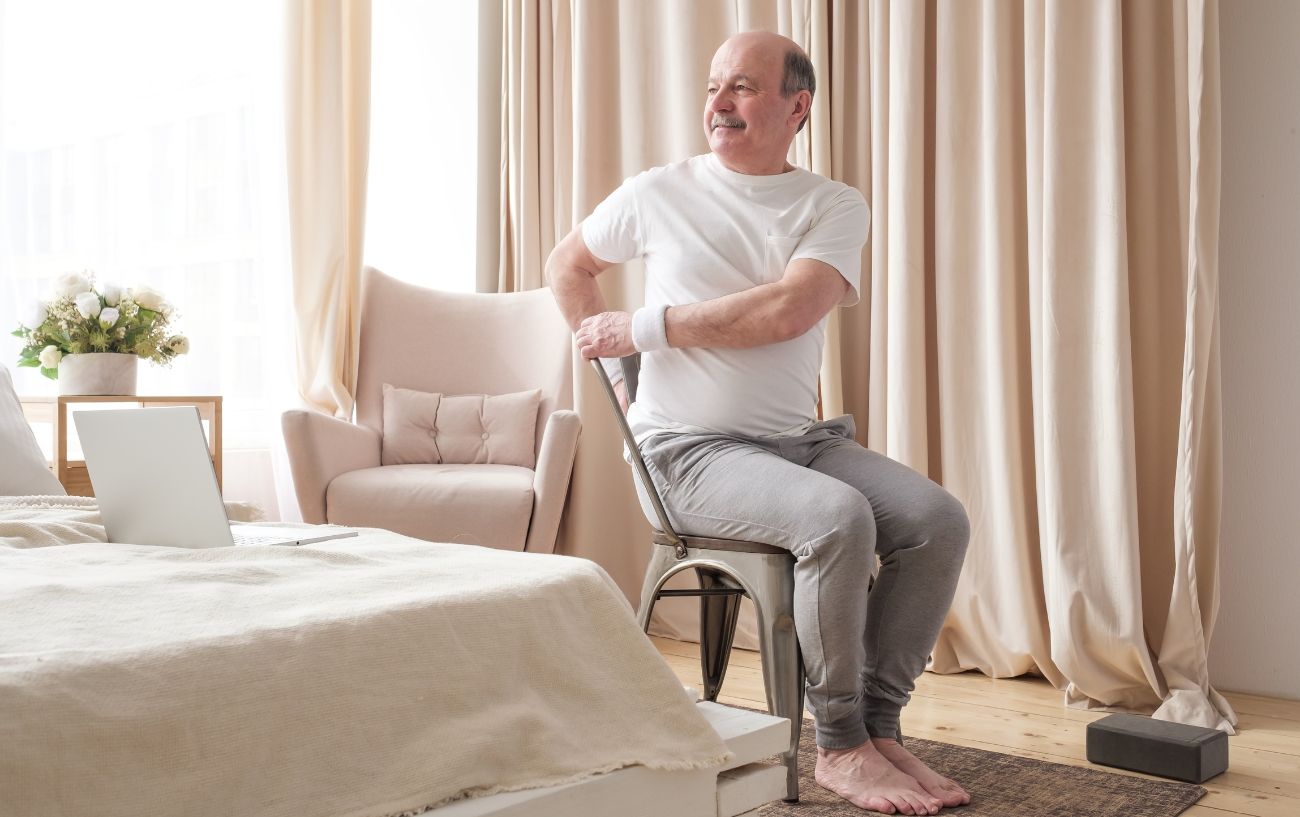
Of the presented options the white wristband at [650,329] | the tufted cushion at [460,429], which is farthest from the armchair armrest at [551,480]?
the white wristband at [650,329]

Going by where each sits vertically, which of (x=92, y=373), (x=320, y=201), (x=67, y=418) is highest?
(x=320, y=201)

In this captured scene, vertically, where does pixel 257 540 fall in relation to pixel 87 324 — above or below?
below

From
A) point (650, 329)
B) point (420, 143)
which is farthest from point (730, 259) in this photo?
point (420, 143)

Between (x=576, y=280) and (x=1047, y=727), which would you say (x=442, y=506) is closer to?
(x=576, y=280)

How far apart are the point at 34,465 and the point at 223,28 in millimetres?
2151

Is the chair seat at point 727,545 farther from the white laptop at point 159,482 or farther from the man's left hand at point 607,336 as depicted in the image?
the white laptop at point 159,482

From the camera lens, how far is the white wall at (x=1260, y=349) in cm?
262

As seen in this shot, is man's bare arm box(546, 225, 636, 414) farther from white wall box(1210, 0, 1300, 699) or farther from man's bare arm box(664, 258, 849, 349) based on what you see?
white wall box(1210, 0, 1300, 699)

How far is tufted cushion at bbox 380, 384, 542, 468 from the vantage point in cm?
331

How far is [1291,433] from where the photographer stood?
2.62 meters

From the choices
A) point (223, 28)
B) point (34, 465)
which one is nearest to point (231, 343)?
point (223, 28)

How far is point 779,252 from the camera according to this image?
1.98 meters

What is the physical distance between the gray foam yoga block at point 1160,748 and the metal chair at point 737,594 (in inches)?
23.9

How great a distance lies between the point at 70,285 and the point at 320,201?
0.83 m
